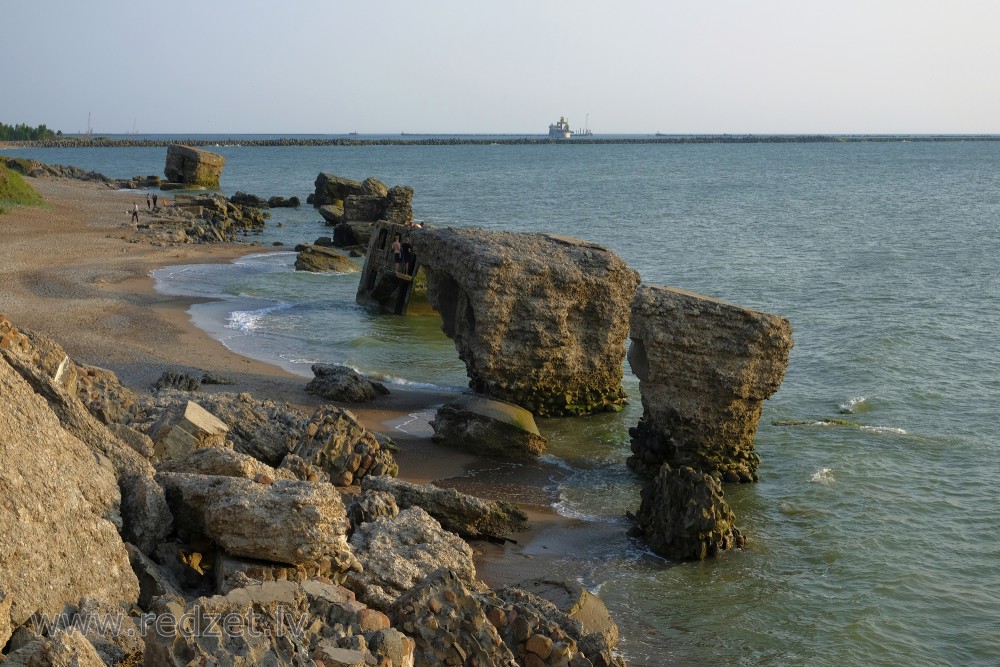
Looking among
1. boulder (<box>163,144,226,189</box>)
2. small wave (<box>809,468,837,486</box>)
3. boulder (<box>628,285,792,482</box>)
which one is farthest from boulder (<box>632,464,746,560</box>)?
boulder (<box>163,144,226,189</box>)

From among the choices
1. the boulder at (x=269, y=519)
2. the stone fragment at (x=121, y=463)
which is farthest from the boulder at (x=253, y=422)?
the boulder at (x=269, y=519)

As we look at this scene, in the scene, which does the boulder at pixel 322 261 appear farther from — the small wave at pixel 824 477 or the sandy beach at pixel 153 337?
the small wave at pixel 824 477

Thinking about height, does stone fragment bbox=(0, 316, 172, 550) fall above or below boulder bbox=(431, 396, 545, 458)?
above

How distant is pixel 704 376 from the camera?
562 inches

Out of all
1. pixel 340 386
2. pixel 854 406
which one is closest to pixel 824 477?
pixel 854 406

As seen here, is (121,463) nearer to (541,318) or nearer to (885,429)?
(541,318)

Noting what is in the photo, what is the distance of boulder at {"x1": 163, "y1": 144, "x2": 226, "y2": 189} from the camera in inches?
2803

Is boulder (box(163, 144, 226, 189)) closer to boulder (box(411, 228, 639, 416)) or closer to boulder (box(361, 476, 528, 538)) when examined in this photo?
boulder (box(411, 228, 639, 416))

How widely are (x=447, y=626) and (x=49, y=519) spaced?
280 centimetres

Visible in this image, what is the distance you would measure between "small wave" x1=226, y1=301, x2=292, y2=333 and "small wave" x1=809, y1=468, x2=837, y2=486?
550 inches

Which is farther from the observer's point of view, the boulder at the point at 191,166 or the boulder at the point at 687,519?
the boulder at the point at 191,166

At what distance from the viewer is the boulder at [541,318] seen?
16781 millimetres

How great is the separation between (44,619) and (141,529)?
1624 millimetres

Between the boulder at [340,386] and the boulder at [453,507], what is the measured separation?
555cm
